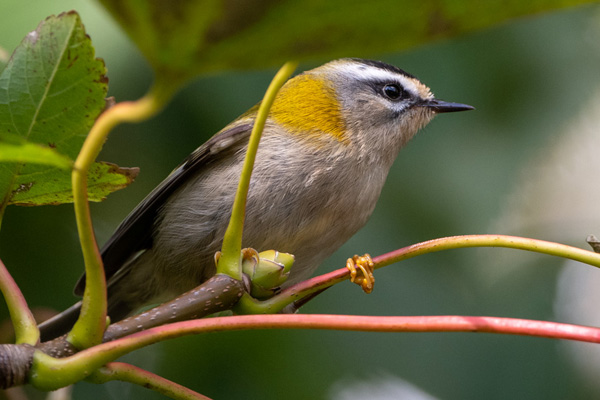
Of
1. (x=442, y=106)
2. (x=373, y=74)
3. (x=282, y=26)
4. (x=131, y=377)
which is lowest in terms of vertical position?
(x=131, y=377)

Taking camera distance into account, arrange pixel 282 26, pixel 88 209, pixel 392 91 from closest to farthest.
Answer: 1. pixel 282 26
2. pixel 88 209
3. pixel 392 91

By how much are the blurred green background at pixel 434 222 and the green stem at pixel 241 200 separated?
2.44ft

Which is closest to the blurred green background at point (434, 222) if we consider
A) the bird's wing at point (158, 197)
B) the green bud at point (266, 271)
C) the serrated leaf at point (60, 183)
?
the bird's wing at point (158, 197)

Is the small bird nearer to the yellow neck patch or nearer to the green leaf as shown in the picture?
the yellow neck patch

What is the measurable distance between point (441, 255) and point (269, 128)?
2.04 ft

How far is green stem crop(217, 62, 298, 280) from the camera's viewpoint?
2.30 feet

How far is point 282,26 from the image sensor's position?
1.64 feet

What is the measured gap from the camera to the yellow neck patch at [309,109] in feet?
5.54

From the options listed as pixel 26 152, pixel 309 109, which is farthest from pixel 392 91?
pixel 26 152

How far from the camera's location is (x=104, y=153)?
1.76 m

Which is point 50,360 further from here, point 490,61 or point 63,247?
point 490,61

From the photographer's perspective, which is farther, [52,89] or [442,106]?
[442,106]

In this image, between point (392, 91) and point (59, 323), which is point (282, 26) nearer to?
point (59, 323)

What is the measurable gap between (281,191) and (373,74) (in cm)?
69
